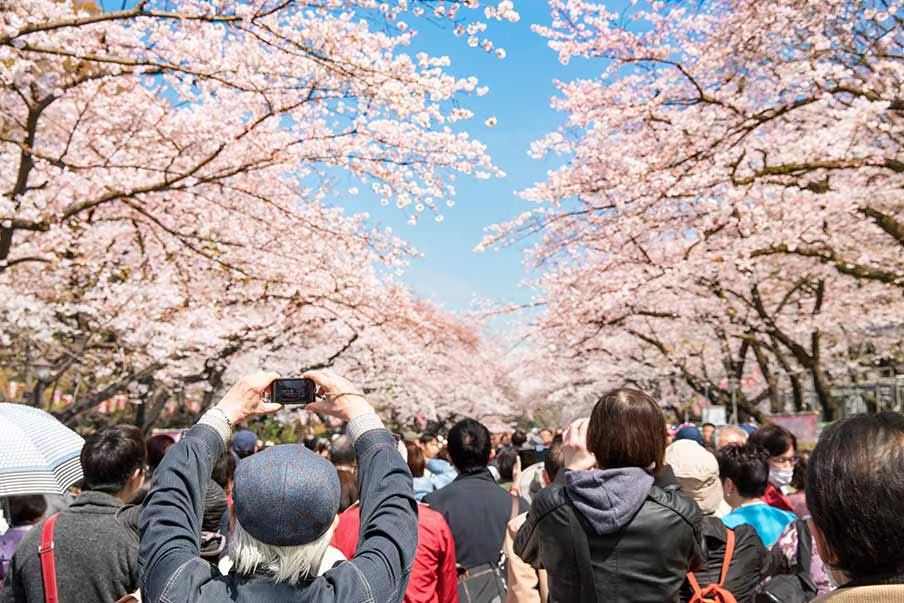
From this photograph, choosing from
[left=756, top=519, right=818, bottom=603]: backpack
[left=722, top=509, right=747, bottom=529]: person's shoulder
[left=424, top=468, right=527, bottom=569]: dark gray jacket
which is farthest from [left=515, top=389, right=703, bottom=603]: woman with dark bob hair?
[left=424, top=468, right=527, bottom=569]: dark gray jacket

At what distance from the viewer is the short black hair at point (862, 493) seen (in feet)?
4.25

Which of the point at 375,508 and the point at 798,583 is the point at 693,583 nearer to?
the point at 798,583

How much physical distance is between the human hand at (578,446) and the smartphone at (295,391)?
1.24 meters

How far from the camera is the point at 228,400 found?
1.78 metres

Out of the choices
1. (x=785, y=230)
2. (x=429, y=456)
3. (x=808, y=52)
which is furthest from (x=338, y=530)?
(x=785, y=230)

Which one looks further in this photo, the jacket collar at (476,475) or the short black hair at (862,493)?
the jacket collar at (476,475)

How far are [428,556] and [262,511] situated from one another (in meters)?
1.75

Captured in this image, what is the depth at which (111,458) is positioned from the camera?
2912 millimetres

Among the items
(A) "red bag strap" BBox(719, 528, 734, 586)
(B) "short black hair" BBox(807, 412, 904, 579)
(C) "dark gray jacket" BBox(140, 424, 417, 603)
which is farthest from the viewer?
(A) "red bag strap" BBox(719, 528, 734, 586)

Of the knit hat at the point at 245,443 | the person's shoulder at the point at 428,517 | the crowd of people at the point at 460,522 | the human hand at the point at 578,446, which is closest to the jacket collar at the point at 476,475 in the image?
the crowd of people at the point at 460,522

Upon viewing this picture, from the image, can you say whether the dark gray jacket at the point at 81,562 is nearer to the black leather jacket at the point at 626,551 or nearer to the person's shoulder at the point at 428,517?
the person's shoulder at the point at 428,517

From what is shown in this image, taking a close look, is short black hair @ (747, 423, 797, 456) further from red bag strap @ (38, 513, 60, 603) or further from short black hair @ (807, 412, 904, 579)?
red bag strap @ (38, 513, 60, 603)

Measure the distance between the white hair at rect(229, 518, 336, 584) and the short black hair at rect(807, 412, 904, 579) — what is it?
0.96 metres

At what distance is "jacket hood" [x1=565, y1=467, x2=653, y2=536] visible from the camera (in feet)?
7.33
